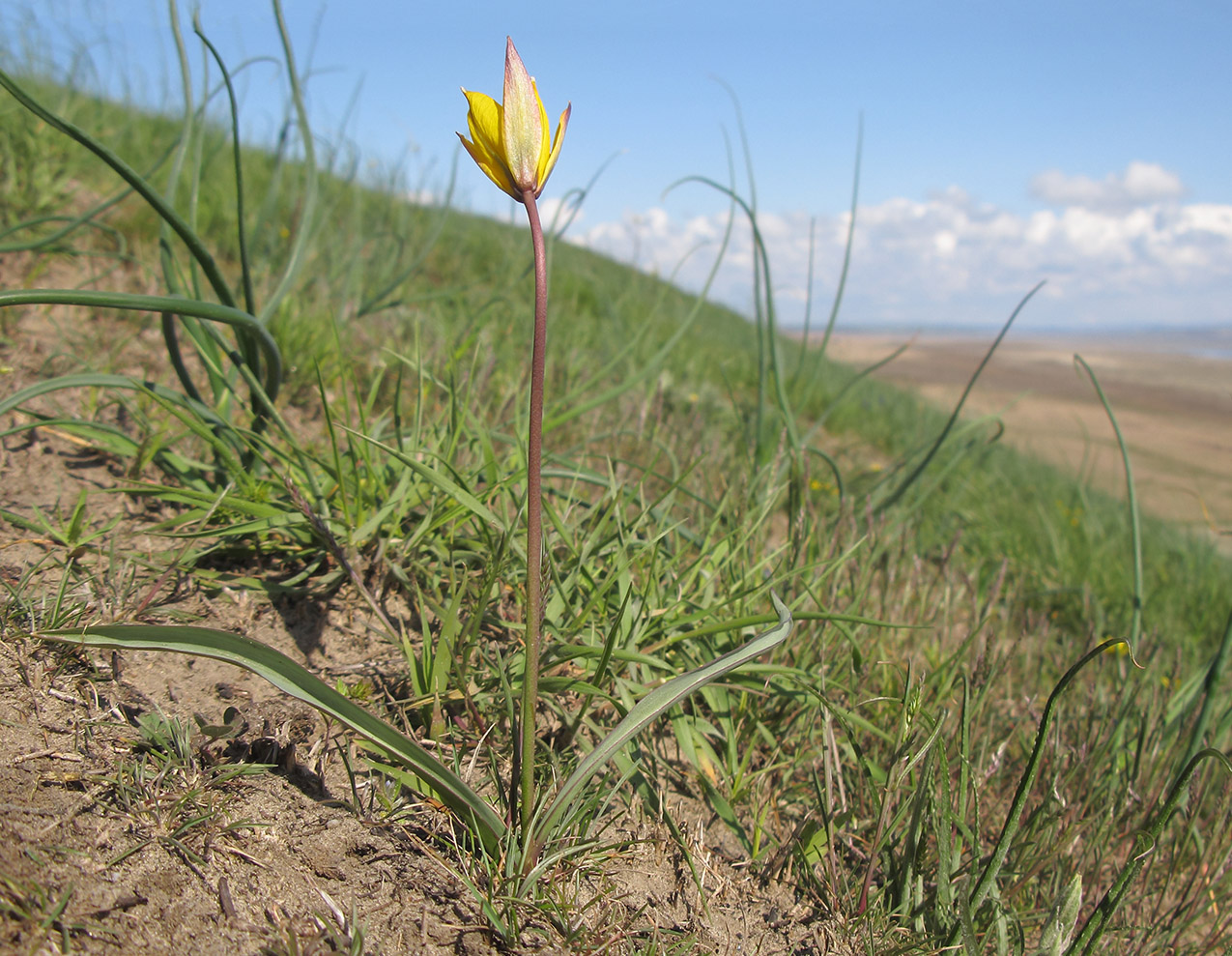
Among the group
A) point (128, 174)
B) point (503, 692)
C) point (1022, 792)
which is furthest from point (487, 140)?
point (1022, 792)

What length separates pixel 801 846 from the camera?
1172mm

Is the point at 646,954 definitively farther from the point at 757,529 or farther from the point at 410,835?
the point at 757,529

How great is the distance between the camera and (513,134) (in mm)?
766

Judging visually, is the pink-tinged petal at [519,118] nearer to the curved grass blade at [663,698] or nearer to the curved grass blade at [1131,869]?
the curved grass blade at [663,698]

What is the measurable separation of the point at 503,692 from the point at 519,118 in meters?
0.86

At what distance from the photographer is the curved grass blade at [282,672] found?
782 millimetres

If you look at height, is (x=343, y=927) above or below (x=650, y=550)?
below

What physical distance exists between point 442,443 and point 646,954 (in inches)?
41.2

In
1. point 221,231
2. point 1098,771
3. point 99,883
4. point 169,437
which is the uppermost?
point 221,231

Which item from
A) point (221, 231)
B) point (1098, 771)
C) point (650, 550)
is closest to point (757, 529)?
point (650, 550)

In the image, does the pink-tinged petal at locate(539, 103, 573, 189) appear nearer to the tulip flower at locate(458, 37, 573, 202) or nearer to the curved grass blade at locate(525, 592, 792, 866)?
the tulip flower at locate(458, 37, 573, 202)

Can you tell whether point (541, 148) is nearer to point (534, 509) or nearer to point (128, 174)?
point (534, 509)

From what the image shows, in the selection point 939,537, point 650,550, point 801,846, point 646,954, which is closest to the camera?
point 646,954

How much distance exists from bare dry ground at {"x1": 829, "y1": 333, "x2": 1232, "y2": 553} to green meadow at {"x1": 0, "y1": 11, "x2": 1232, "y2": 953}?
0.64 meters
